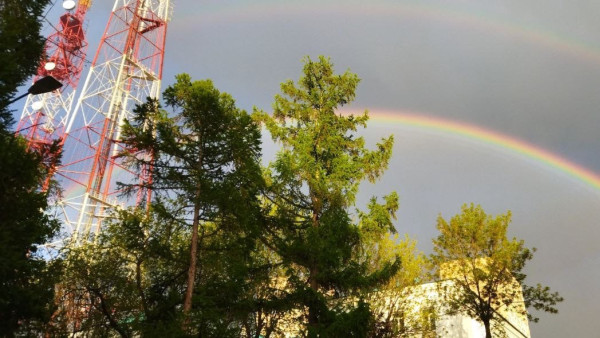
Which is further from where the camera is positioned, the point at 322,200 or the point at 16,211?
the point at 322,200

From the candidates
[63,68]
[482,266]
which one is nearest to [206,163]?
[482,266]

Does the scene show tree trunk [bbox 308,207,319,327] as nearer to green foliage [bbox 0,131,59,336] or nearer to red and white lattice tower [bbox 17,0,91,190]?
green foliage [bbox 0,131,59,336]

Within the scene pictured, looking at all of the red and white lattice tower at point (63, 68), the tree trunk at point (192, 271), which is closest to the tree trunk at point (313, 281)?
the tree trunk at point (192, 271)

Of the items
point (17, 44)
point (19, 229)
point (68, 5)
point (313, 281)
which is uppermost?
point (68, 5)

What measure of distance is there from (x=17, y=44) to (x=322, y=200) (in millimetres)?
10737

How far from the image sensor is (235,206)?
45.0ft

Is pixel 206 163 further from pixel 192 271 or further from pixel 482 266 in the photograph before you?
pixel 482 266

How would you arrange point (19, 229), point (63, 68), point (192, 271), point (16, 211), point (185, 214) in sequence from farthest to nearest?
1. point (63, 68)
2. point (185, 214)
3. point (192, 271)
4. point (16, 211)
5. point (19, 229)

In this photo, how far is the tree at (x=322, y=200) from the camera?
14523mm

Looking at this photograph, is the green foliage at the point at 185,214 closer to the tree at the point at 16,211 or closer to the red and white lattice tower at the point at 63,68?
the tree at the point at 16,211

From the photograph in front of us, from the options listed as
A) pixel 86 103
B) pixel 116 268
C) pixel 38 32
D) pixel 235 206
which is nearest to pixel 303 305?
pixel 235 206

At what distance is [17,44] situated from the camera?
39.2 ft

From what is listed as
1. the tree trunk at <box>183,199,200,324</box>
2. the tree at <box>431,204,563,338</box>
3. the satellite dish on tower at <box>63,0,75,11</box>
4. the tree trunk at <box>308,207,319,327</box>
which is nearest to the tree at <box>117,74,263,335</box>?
the tree trunk at <box>183,199,200,324</box>

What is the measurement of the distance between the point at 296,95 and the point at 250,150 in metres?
5.33
